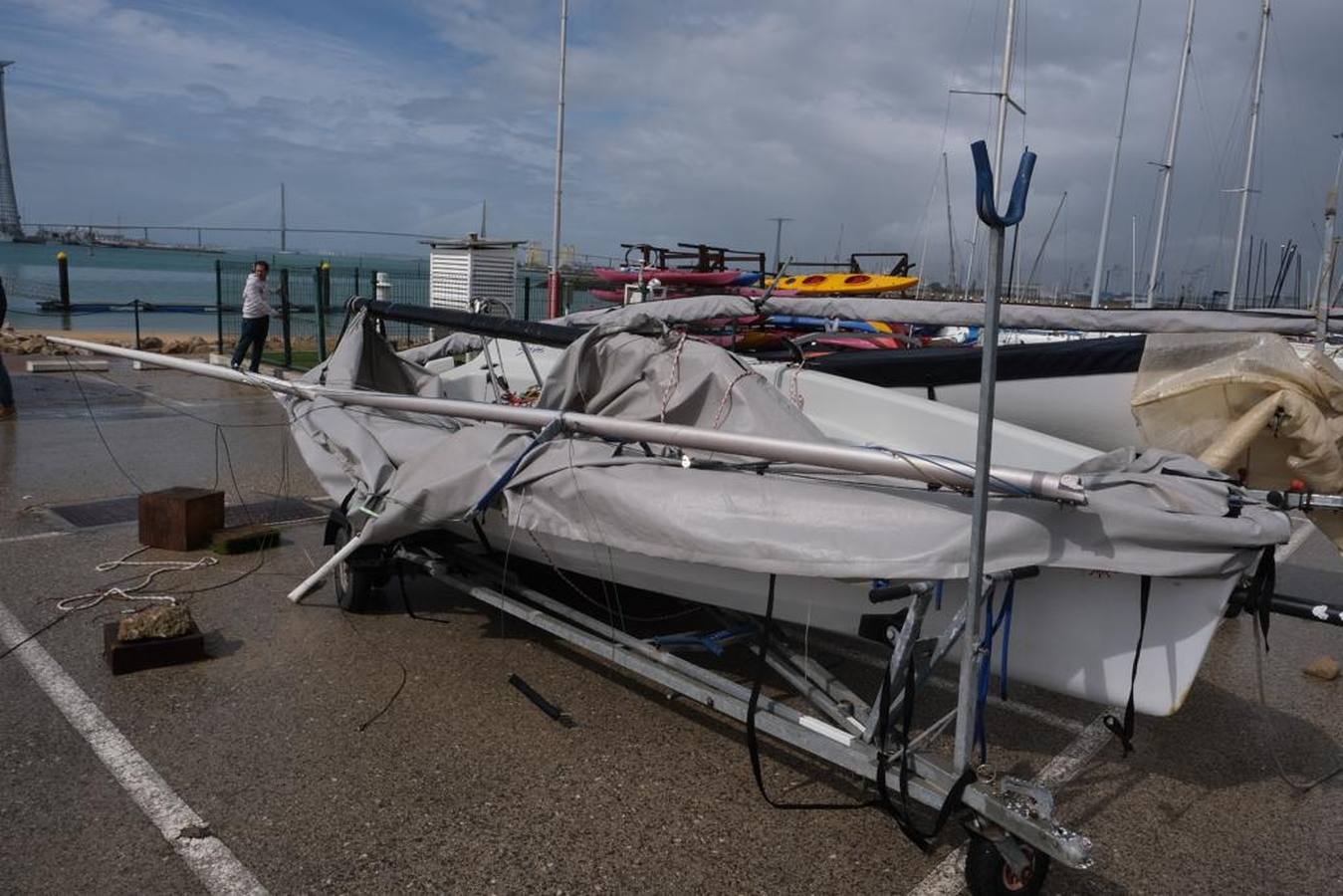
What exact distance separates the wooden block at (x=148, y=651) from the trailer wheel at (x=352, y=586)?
32.5 inches

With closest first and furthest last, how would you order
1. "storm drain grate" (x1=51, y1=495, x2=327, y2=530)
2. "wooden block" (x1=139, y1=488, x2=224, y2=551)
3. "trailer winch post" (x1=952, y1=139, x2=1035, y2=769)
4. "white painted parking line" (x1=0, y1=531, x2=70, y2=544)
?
"trailer winch post" (x1=952, y1=139, x2=1035, y2=769), "wooden block" (x1=139, y1=488, x2=224, y2=551), "white painted parking line" (x1=0, y1=531, x2=70, y2=544), "storm drain grate" (x1=51, y1=495, x2=327, y2=530)

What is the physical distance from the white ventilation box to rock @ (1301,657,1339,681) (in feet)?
46.5

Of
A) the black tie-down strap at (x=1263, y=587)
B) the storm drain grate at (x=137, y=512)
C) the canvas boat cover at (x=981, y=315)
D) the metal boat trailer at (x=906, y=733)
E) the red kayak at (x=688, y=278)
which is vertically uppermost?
the red kayak at (x=688, y=278)

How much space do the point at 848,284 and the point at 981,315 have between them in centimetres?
756

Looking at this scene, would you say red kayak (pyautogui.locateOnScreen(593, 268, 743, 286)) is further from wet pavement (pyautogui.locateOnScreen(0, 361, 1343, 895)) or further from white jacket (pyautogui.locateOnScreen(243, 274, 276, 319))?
wet pavement (pyautogui.locateOnScreen(0, 361, 1343, 895))

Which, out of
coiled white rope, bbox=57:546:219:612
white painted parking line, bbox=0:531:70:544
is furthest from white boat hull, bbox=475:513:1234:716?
white painted parking line, bbox=0:531:70:544

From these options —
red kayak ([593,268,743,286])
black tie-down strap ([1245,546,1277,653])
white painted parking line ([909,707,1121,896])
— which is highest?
red kayak ([593,268,743,286])

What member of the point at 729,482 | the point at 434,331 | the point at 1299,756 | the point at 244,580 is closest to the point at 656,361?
the point at 729,482

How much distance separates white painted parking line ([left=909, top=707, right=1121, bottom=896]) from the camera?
128 inches

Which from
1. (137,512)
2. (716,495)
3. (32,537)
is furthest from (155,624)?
(137,512)

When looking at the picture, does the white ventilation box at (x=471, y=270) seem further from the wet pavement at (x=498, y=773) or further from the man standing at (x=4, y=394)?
the wet pavement at (x=498, y=773)

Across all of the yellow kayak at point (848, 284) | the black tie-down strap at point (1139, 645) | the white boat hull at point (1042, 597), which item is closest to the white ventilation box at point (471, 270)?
the yellow kayak at point (848, 284)

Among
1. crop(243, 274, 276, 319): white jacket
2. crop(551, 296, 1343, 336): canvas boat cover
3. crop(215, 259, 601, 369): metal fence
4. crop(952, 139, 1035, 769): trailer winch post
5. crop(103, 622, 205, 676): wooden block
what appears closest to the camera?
crop(952, 139, 1035, 769): trailer winch post

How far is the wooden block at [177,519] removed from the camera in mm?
6344
